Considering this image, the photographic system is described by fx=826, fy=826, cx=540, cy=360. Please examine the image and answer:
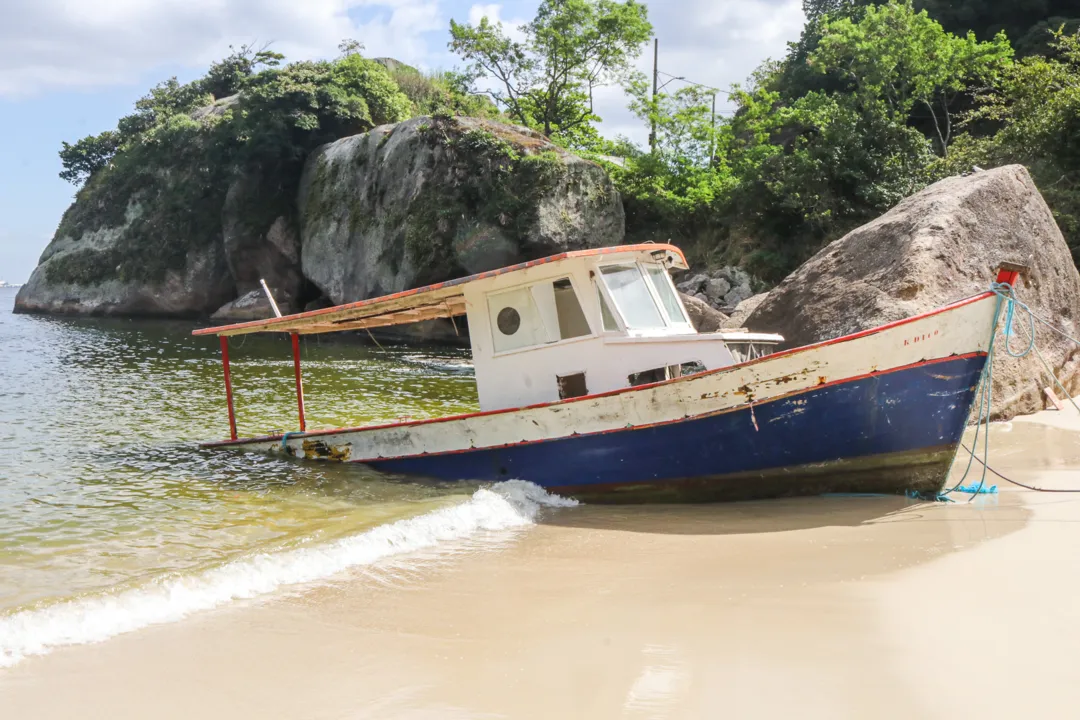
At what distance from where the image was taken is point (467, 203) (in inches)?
1221

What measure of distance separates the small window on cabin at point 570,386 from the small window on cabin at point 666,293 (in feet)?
4.46

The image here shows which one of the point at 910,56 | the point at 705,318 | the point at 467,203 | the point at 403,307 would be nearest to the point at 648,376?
the point at 403,307

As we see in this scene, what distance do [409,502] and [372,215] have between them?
26147mm

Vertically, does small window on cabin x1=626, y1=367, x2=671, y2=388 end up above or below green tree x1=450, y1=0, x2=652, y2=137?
below

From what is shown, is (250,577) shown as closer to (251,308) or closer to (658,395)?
(658,395)

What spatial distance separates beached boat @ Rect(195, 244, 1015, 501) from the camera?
815 cm

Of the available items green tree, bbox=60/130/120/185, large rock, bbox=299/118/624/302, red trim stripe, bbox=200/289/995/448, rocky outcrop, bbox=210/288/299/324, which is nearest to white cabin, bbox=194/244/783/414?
red trim stripe, bbox=200/289/995/448

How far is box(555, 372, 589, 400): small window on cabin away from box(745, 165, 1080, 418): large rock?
14.4 ft

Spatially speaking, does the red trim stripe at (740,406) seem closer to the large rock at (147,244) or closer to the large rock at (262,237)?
the large rock at (262,237)

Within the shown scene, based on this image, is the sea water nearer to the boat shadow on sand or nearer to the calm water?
the calm water

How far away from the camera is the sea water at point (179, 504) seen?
6551 millimetres

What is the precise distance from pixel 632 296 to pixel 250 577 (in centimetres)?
519

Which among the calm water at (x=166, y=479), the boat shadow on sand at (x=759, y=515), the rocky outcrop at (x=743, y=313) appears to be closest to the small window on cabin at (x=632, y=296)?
the boat shadow on sand at (x=759, y=515)

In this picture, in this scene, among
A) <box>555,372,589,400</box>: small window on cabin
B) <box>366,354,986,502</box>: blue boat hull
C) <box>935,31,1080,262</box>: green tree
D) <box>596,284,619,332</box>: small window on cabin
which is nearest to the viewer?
<box>366,354,986,502</box>: blue boat hull
